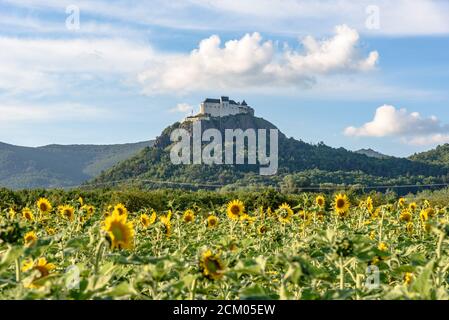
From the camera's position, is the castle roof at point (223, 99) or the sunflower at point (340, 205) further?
the castle roof at point (223, 99)

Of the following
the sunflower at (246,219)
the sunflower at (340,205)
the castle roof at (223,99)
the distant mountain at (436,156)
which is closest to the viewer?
the sunflower at (246,219)

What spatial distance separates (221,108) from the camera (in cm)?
13988

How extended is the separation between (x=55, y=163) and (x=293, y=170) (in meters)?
94.6

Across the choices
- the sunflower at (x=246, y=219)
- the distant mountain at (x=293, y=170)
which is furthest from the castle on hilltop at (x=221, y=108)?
the sunflower at (x=246, y=219)

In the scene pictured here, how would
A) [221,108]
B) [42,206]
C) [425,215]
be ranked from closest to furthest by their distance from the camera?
[425,215]
[42,206]
[221,108]

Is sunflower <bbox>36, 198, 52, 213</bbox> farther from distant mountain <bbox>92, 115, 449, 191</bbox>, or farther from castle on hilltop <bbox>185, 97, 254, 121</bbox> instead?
castle on hilltop <bbox>185, 97, 254, 121</bbox>

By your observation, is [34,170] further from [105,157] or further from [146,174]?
[146,174]

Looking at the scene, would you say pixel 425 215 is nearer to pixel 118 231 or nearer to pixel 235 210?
pixel 235 210

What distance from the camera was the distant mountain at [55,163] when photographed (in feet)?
530

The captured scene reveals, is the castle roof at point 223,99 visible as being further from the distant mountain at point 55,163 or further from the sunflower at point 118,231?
the sunflower at point 118,231

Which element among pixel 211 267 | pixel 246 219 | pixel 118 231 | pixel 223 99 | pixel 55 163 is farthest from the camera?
pixel 55 163

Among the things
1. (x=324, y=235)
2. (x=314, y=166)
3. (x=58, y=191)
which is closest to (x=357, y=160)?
(x=314, y=166)

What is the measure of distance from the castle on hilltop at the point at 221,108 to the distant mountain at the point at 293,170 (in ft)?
56.1

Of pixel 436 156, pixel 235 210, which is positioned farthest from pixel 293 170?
pixel 235 210
